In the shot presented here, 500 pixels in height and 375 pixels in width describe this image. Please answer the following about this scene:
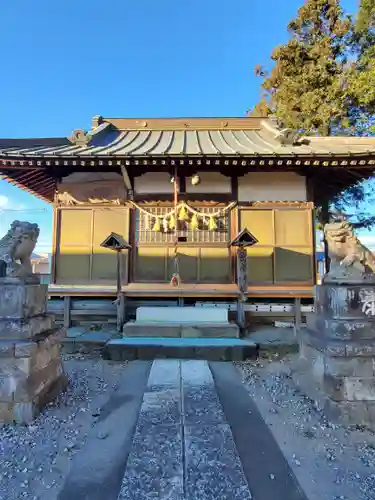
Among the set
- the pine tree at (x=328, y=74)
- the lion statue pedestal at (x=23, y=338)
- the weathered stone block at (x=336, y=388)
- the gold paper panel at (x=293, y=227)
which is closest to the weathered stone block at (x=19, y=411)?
the lion statue pedestal at (x=23, y=338)

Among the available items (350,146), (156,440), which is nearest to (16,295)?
(156,440)

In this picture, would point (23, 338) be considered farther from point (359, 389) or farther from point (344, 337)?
point (359, 389)

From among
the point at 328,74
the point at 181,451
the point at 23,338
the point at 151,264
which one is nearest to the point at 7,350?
the point at 23,338

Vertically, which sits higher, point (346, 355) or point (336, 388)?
point (346, 355)

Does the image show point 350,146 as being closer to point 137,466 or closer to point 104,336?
point 104,336

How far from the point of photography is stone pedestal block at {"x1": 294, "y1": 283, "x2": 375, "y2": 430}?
326 centimetres

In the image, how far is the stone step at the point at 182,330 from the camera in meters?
6.01

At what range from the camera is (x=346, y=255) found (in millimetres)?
3840

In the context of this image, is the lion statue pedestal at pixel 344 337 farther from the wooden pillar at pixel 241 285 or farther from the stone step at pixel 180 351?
the wooden pillar at pixel 241 285

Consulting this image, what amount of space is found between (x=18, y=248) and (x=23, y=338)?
110cm

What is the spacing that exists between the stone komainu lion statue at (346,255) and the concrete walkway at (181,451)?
203 cm

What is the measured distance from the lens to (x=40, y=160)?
21.5 ft

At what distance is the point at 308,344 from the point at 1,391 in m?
3.88

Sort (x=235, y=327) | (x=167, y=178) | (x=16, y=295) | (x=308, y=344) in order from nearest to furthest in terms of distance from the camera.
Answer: (x=16, y=295)
(x=308, y=344)
(x=235, y=327)
(x=167, y=178)
